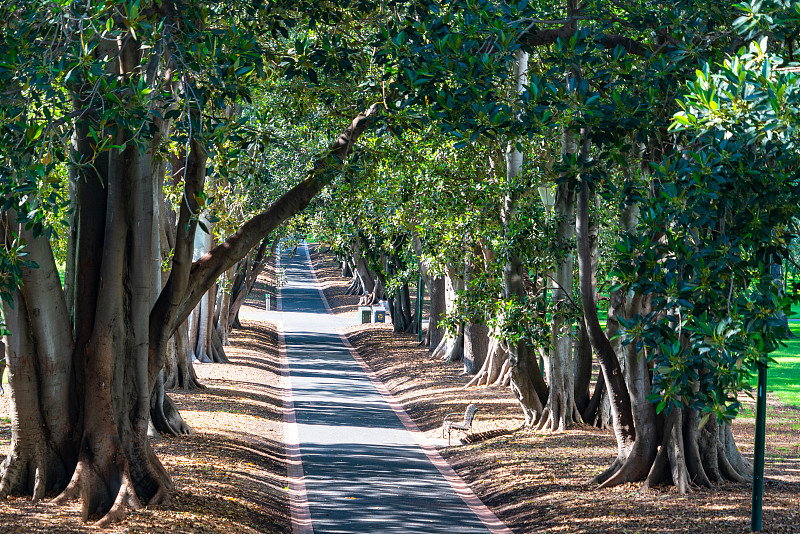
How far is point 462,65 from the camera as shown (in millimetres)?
8523

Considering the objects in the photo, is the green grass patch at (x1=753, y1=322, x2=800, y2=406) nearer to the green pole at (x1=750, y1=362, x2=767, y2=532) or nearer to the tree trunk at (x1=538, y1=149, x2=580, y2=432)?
the tree trunk at (x1=538, y1=149, x2=580, y2=432)

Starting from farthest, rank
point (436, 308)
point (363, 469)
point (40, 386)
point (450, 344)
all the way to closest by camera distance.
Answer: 1. point (436, 308)
2. point (450, 344)
3. point (363, 469)
4. point (40, 386)

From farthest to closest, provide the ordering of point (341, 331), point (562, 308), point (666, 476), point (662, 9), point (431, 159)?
point (341, 331)
point (431, 159)
point (562, 308)
point (666, 476)
point (662, 9)

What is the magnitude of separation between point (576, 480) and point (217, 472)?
498 cm

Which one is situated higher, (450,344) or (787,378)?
(450,344)

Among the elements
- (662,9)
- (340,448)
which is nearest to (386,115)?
(662,9)

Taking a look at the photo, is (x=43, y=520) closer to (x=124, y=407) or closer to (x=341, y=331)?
(x=124, y=407)

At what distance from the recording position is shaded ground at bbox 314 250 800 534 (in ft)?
33.8

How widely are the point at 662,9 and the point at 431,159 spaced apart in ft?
25.1

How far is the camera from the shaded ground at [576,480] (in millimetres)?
10305

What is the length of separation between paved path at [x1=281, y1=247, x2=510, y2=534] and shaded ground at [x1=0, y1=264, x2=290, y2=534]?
0.37m

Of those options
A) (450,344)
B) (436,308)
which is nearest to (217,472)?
(450,344)

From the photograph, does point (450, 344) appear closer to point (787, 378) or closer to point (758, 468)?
point (787, 378)

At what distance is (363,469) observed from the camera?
14.1 m
